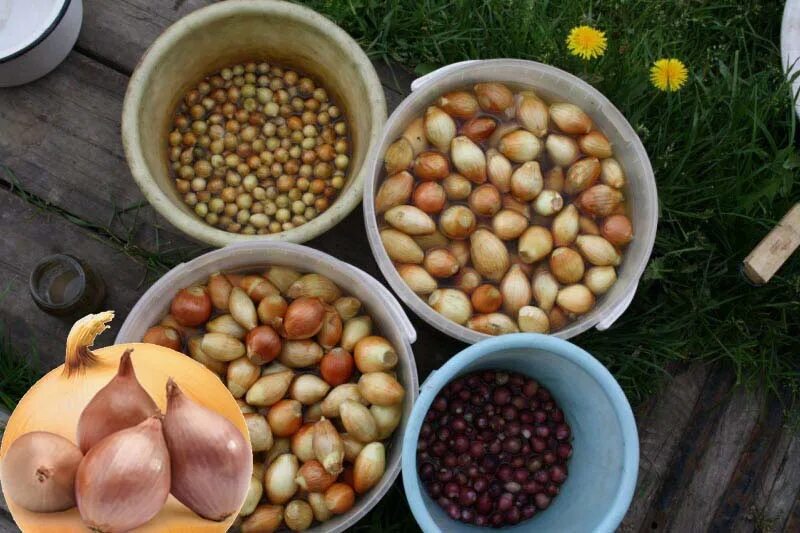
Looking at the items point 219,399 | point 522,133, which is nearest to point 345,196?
point 522,133

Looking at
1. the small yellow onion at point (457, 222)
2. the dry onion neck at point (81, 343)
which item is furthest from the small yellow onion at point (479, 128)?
the dry onion neck at point (81, 343)

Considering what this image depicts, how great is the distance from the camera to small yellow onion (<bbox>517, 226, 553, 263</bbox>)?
1119mm

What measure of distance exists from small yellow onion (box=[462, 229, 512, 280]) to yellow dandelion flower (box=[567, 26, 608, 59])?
38 cm

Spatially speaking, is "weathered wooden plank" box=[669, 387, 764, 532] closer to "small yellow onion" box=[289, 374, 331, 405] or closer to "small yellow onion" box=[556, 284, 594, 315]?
"small yellow onion" box=[556, 284, 594, 315]

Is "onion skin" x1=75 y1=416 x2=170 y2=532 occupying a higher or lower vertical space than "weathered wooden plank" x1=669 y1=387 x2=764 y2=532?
higher

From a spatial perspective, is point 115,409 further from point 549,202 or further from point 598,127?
point 598,127

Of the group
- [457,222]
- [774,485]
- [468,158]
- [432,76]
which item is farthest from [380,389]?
[774,485]

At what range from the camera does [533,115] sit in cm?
116

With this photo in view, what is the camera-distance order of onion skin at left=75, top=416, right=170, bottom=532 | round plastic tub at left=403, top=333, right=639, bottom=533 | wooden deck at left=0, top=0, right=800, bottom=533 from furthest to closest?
1. wooden deck at left=0, top=0, right=800, bottom=533
2. round plastic tub at left=403, top=333, right=639, bottom=533
3. onion skin at left=75, top=416, right=170, bottom=532

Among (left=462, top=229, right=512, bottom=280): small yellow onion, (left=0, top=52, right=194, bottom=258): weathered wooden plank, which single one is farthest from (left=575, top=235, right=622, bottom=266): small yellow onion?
(left=0, top=52, right=194, bottom=258): weathered wooden plank

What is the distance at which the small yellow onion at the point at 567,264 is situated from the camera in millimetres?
1113

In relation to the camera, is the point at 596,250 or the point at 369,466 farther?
the point at 596,250

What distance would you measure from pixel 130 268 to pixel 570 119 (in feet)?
2.58

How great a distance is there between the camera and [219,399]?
744 millimetres
